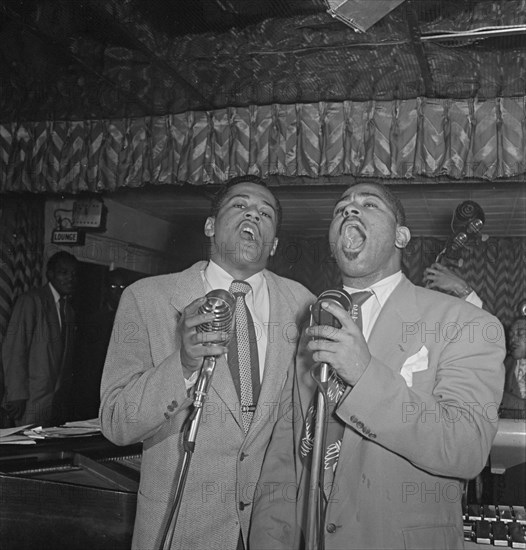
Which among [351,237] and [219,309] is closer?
[219,309]

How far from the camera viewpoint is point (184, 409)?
5.11ft

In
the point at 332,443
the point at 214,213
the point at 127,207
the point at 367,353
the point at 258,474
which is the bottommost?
the point at 258,474

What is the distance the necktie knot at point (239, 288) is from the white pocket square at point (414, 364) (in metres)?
0.54

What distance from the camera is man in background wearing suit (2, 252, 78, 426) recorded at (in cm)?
384

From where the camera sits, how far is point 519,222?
5469 mm

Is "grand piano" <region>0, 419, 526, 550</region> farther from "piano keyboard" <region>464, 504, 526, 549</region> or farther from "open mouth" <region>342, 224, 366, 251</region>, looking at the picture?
"open mouth" <region>342, 224, 366, 251</region>

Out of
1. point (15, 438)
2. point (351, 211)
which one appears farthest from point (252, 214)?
point (15, 438)

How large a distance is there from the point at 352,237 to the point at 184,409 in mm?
596

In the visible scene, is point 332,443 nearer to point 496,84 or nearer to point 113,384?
point 113,384

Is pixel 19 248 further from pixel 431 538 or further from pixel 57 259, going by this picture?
pixel 431 538

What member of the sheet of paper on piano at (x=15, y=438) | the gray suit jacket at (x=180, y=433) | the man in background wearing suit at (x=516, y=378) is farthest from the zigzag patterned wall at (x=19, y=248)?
the man in background wearing suit at (x=516, y=378)

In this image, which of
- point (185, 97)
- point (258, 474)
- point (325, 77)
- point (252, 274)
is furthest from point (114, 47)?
point (258, 474)

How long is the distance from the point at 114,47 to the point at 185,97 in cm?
53

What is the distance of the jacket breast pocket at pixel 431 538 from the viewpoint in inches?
49.2
